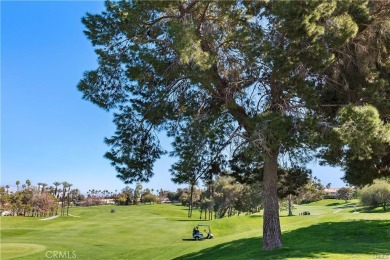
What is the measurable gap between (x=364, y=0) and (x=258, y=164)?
298 inches

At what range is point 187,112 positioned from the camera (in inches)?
591

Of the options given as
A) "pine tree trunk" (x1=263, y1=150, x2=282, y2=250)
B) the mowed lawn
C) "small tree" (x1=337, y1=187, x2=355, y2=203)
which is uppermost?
"small tree" (x1=337, y1=187, x2=355, y2=203)

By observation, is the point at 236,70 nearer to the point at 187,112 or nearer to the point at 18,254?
the point at 187,112

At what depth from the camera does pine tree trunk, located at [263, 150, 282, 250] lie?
13664 millimetres

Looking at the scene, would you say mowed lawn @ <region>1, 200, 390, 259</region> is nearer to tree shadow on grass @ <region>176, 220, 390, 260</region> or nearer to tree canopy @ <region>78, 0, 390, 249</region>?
tree shadow on grass @ <region>176, 220, 390, 260</region>

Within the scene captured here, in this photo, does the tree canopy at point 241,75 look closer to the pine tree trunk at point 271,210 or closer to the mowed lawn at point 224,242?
the pine tree trunk at point 271,210

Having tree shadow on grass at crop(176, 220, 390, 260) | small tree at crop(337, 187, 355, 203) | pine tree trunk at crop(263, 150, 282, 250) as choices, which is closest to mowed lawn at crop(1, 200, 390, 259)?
tree shadow on grass at crop(176, 220, 390, 260)

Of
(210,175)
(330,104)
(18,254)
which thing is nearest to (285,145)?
(330,104)

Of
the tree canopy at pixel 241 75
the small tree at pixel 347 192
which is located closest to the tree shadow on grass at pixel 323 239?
the tree canopy at pixel 241 75

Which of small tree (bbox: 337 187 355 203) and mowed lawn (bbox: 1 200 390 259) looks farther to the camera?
small tree (bbox: 337 187 355 203)

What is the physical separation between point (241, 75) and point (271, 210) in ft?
16.2

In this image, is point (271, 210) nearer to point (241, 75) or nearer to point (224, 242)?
point (241, 75)

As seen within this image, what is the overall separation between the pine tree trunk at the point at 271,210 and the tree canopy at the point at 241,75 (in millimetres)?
36

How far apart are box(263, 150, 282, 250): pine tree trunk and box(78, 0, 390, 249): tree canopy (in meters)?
0.04
